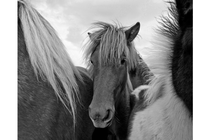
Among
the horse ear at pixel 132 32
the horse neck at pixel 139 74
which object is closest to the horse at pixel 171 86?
the horse ear at pixel 132 32

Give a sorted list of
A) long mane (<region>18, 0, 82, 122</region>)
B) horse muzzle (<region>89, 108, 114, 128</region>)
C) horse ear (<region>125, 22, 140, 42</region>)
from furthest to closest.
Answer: horse ear (<region>125, 22, 140, 42</region>), horse muzzle (<region>89, 108, 114, 128</region>), long mane (<region>18, 0, 82, 122</region>)

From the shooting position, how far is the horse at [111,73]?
200cm

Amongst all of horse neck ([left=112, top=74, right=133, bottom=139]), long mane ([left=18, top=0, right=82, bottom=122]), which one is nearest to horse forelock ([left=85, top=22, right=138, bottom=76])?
horse neck ([left=112, top=74, right=133, bottom=139])

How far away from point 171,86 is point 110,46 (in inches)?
35.4

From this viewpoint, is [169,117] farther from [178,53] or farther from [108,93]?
[108,93]

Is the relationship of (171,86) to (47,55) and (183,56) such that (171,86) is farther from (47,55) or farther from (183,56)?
(47,55)

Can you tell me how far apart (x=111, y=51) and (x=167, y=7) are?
26.9 inches

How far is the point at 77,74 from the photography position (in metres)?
2.07

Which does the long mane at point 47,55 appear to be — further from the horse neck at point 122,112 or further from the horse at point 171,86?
the horse neck at point 122,112

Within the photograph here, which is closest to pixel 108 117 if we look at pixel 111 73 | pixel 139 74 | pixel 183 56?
pixel 111 73

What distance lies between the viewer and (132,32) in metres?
2.52

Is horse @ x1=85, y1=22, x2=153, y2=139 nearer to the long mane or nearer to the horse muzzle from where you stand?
the horse muzzle

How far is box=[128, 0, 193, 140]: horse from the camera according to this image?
135 centimetres
